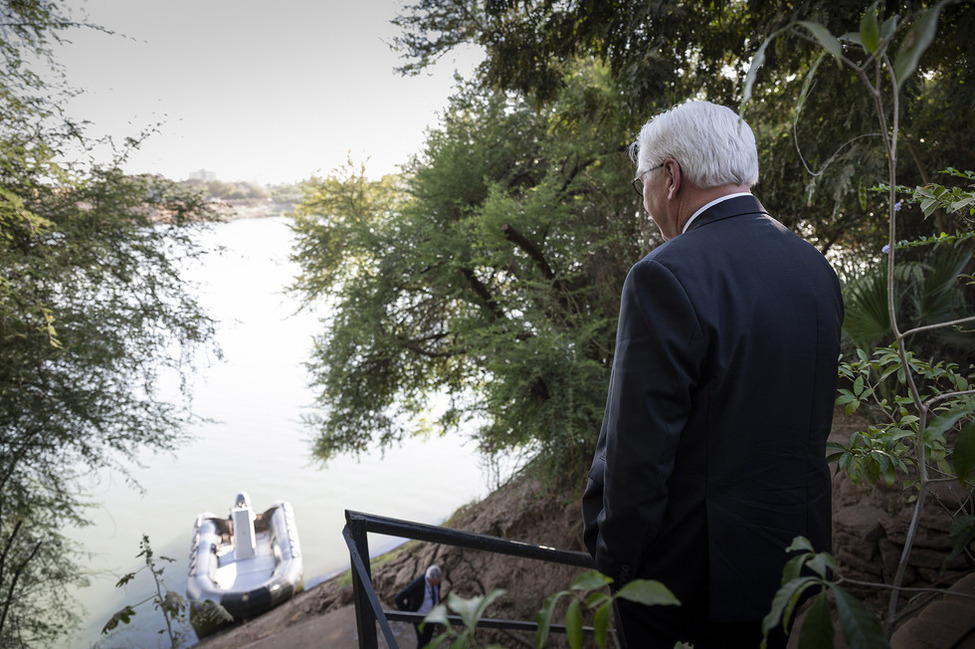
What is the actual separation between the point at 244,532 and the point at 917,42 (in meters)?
16.0

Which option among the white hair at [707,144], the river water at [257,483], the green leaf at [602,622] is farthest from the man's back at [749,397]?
the river water at [257,483]

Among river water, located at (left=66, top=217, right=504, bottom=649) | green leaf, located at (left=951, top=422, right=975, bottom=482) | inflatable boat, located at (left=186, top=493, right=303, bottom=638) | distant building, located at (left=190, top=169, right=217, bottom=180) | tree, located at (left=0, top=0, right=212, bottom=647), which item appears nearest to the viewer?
green leaf, located at (left=951, top=422, right=975, bottom=482)

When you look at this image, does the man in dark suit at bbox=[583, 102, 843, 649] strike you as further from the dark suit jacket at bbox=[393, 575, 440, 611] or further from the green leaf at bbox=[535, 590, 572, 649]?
the dark suit jacket at bbox=[393, 575, 440, 611]

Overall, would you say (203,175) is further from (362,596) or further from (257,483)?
(257,483)

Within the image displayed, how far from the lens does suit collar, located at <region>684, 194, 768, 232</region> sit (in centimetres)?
123

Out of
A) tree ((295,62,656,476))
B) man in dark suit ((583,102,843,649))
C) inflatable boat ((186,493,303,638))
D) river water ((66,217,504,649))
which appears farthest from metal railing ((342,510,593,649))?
inflatable boat ((186,493,303,638))

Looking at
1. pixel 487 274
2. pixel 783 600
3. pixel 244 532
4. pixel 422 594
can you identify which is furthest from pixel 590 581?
pixel 244 532

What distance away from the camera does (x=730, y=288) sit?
3.69 feet

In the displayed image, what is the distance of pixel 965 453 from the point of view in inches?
31.5

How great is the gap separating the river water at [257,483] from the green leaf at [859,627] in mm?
11481

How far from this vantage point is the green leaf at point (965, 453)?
31.1 inches

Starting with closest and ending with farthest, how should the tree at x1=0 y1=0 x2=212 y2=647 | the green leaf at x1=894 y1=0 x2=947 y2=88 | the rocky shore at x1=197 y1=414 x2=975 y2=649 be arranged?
the green leaf at x1=894 y1=0 x2=947 y2=88 < the rocky shore at x1=197 y1=414 x2=975 y2=649 < the tree at x1=0 y1=0 x2=212 y2=647

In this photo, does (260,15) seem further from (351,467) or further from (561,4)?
(351,467)

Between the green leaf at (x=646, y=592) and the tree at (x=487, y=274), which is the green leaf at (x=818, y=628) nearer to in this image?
the green leaf at (x=646, y=592)
